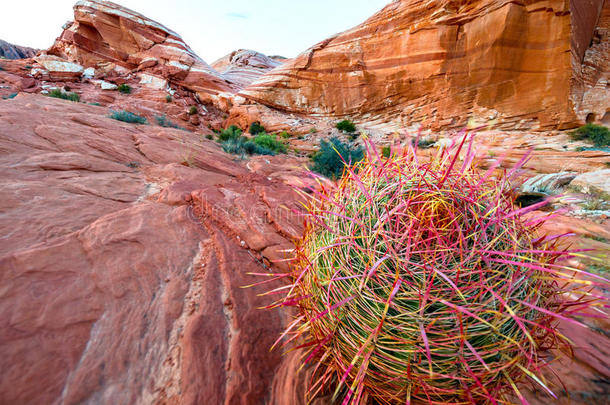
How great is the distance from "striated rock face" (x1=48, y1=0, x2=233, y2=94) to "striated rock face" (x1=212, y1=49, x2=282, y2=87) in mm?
2379

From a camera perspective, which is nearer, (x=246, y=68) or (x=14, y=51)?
(x=246, y=68)

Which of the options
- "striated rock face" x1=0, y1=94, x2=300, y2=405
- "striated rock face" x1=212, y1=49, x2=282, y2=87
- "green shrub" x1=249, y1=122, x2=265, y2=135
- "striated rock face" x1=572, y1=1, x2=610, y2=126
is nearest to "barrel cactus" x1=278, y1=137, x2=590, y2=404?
"striated rock face" x1=0, y1=94, x2=300, y2=405

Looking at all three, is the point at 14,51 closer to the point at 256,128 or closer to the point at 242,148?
the point at 256,128

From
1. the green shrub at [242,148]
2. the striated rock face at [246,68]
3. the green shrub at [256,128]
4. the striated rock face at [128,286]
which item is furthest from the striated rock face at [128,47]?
the striated rock face at [128,286]

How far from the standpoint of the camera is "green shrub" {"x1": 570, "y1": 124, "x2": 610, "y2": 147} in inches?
355

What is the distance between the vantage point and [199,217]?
7.41 feet

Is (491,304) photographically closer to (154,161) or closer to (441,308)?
(441,308)

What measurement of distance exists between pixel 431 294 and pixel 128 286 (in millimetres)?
1672

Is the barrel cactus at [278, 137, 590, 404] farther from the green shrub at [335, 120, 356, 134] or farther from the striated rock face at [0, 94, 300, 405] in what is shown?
the green shrub at [335, 120, 356, 134]

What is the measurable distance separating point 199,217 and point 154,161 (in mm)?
1871

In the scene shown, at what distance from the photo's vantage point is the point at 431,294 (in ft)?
2.79

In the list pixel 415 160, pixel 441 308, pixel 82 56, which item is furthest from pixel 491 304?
pixel 82 56

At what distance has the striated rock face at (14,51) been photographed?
2790 centimetres

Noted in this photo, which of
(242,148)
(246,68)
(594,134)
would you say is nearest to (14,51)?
(246,68)
